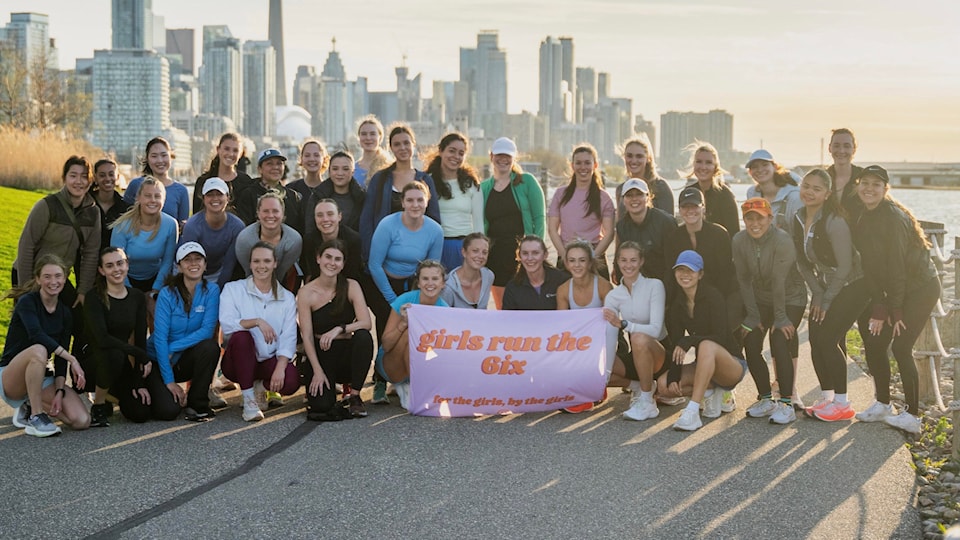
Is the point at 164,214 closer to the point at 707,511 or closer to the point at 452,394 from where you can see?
the point at 452,394

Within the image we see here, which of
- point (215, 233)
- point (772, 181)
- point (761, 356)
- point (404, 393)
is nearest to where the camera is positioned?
point (761, 356)

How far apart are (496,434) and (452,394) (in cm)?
74

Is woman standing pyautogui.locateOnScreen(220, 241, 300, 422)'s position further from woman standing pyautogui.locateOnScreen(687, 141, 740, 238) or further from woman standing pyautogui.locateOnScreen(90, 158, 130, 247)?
woman standing pyautogui.locateOnScreen(687, 141, 740, 238)

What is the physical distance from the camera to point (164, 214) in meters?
9.11

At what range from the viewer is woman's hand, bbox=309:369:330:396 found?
8203 millimetres

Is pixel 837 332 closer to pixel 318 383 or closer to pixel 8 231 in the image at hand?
pixel 318 383

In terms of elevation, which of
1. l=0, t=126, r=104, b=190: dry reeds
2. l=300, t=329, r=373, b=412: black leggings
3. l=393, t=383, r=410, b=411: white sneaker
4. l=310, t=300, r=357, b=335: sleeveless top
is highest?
l=0, t=126, r=104, b=190: dry reeds

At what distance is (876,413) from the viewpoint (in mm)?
8133

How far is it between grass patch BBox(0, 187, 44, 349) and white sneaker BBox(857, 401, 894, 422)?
8.25m

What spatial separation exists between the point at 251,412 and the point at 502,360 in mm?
2096

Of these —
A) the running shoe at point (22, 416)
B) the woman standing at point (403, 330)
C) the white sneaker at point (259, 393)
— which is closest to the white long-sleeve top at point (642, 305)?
the woman standing at point (403, 330)

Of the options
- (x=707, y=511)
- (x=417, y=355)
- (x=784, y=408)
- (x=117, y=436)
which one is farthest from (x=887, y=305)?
(x=117, y=436)

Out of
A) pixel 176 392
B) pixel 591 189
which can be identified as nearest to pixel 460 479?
pixel 176 392

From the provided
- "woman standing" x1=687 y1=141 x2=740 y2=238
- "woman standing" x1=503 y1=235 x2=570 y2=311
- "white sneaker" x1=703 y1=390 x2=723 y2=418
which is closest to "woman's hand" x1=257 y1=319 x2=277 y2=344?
"woman standing" x1=503 y1=235 x2=570 y2=311
